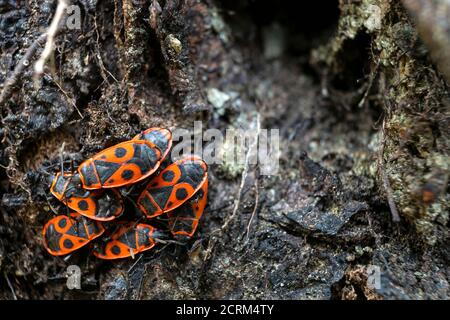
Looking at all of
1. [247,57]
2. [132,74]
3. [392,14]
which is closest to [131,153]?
[132,74]

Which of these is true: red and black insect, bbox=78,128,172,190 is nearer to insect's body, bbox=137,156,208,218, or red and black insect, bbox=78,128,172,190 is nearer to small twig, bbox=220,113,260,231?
insect's body, bbox=137,156,208,218

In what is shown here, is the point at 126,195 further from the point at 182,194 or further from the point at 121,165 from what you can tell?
the point at 182,194

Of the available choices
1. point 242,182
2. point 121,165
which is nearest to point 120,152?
point 121,165

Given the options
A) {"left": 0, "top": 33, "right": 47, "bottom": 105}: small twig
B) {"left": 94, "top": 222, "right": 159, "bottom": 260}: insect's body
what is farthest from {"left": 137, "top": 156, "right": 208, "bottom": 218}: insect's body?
{"left": 0, "top": 33, "right": 47, "bottom": 105}: small twig

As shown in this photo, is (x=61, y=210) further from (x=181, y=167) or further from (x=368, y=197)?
(x=368, y=197)

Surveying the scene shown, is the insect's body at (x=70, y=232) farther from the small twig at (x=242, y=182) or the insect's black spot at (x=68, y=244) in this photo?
the small twig at (x=242, y=182)

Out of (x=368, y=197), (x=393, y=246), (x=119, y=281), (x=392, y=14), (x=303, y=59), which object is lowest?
(x=119, y=281)
